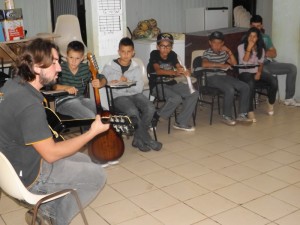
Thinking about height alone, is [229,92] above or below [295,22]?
below

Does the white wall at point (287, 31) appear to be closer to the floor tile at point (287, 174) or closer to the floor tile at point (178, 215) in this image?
the floor tile at point (287, 174)

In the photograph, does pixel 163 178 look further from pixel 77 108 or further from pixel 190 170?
pixel 77 108

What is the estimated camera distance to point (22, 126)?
6.45 feet

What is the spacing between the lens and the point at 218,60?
4.96 metres

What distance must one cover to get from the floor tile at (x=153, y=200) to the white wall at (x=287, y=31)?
346 centimetres

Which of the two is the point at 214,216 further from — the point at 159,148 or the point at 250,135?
the point at 250,135

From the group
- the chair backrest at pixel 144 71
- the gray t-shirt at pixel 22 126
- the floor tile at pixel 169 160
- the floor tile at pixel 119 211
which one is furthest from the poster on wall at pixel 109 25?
the gray t-shirt at pixel 22 126

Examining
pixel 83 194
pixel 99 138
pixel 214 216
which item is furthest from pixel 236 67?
pixel 83 194

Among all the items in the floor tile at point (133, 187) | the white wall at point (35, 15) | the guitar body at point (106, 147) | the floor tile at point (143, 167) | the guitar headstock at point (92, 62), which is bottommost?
the floor tile at point (133, 187)

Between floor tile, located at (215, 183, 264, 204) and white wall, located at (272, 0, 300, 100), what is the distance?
304 centimetres

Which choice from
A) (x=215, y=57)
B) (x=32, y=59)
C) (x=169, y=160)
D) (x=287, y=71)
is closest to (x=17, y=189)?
(x=32, y=59)

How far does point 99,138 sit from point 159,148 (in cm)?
72

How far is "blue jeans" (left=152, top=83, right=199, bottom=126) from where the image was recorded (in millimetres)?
4488

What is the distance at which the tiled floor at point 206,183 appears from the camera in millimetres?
2830
